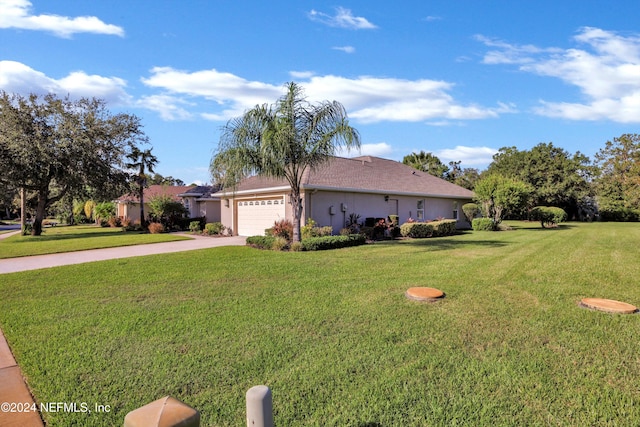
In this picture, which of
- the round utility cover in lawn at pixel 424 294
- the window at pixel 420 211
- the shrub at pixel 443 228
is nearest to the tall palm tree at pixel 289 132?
the round utility cover in lawn at pixel 424 294

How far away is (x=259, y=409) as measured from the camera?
2059 millimetres

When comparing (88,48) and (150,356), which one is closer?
(150,356)

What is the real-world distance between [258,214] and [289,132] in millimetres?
8237

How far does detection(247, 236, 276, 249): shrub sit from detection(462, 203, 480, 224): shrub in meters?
16.1

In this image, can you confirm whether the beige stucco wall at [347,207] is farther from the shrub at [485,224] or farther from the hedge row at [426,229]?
the shrub at [485,224]

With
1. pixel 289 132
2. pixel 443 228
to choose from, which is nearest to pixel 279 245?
pixel 289 132

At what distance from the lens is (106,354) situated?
13.6ft

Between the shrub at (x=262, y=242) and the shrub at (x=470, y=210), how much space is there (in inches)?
635

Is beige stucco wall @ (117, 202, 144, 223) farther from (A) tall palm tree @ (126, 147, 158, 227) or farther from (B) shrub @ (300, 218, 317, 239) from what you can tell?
(B) shrub @ (300, 218, 317, 239)

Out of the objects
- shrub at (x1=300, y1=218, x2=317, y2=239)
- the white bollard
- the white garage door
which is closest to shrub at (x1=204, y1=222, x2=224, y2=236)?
the white garage door

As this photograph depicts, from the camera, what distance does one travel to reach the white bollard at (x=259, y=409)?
6.75 ft

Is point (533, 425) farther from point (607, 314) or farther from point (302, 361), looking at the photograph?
point (607, 314)

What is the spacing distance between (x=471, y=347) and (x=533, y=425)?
1.43m

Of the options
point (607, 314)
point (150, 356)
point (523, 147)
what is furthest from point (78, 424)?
point (523, 147)
